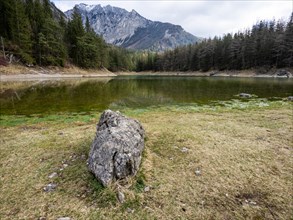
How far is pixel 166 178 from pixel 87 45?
3483 inches

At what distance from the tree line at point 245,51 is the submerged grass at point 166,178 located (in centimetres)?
8527

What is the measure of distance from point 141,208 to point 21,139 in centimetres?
767

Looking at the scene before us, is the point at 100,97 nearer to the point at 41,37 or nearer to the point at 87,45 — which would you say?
the point at 41,37

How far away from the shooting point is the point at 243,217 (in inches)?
188

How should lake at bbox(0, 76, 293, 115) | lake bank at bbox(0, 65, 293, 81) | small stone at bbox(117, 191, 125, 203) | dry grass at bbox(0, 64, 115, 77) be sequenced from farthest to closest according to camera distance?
dry grass at bbox(0, 64, 115, 77) → lake bank at bbox(0, 65, 293, 81) → lake at bbox(0, 76, 293, 115) → small stone at bbox(117, 191, 125, 203)

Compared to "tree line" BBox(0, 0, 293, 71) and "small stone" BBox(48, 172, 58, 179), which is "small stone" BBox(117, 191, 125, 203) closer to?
"small stone" BBox(48, 172, 58, 179)

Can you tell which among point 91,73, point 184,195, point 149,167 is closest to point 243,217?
point 184,195

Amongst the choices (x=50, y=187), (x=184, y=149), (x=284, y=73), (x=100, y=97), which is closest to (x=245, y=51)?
(x=284, y=73)

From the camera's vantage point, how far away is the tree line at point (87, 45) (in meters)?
59.5

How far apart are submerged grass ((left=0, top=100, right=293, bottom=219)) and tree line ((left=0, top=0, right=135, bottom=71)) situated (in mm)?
60467

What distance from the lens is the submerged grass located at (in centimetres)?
490

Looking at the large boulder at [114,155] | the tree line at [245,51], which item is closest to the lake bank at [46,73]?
the tree line at [245,51]

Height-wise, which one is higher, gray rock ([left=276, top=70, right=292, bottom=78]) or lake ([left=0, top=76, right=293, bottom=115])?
gray rock ([left=276, top=70, right=292, bottom=78])

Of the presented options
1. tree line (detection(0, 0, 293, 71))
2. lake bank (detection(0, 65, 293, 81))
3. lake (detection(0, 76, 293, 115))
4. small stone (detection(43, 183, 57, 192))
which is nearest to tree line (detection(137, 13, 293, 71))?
tree line (detection(0, 0, 293, 71))
